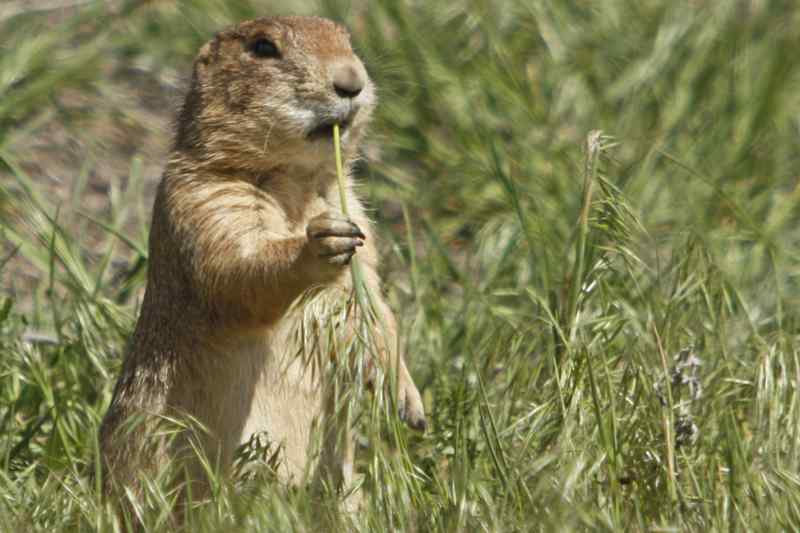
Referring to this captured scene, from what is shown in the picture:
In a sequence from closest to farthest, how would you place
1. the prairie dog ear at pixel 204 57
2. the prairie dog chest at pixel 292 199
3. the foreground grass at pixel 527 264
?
the foreground grass at pixel 527 264, the prairie dog chest at pixel 292 199, the prairie dog ear at pixel 204 57

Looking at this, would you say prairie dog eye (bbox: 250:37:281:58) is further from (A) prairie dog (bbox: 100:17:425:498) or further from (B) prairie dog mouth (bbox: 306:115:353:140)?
(B) prairie dog mouth (bbox: 306:115:353:140)

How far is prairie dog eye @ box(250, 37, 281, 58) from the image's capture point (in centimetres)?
358

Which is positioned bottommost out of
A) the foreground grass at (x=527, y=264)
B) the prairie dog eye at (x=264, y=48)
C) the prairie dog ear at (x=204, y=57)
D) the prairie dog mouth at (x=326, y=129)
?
the foreground grass at (x=527, y=264)

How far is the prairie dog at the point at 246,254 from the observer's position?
3359mm

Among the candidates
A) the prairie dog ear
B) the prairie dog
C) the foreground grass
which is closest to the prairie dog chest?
the prairie dog

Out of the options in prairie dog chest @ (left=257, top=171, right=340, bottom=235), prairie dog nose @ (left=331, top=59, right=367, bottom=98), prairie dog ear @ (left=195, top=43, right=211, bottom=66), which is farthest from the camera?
prairie dog ear @ (left=195, top=43, right=211, bottom=66)

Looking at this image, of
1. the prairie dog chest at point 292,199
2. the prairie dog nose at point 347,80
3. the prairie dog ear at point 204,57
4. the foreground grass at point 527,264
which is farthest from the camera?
the prairie dog ear at point 204,57

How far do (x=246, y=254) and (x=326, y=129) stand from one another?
0.34 metres

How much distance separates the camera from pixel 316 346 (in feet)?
9.75

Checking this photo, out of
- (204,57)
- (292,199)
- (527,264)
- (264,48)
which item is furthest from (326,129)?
(527,264)

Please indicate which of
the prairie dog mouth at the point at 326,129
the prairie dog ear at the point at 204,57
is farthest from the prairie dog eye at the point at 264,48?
the prairie dog mouth at the point at 326,129

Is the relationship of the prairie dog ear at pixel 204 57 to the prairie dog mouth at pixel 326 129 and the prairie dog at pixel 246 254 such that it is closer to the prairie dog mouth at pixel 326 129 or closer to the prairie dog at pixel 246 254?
the prairie dog at pixel 246 254

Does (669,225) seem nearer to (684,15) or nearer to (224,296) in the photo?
(684,15)

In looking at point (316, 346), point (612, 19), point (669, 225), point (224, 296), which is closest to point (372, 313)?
point (316, 346)
